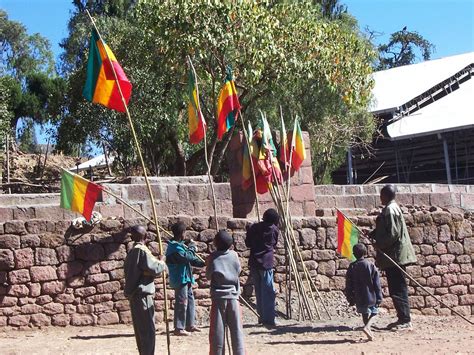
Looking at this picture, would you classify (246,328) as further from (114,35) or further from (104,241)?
(114,35)

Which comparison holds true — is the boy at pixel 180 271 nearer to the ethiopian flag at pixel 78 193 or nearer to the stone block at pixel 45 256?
the ethiopian flag at pixel 78 193

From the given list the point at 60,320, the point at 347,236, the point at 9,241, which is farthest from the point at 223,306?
the point at 9,241

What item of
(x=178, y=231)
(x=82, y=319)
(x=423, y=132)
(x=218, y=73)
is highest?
(x=218, y=73)

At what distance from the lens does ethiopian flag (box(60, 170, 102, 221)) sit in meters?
7.89

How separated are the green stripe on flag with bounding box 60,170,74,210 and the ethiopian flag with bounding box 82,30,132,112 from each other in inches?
39.6

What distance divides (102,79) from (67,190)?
1.39m

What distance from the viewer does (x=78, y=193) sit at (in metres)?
7.95

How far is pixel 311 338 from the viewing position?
777 centimetres

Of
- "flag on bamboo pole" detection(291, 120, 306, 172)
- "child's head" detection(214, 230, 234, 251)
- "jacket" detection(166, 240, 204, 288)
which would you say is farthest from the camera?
"flag on bamboo pole" detection(291, 120, 306, 172)

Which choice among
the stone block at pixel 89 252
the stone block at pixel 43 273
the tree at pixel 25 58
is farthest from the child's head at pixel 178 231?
the tree at pixel 25 58

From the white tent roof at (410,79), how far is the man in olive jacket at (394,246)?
13.8 meters

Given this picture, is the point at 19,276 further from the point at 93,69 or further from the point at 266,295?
the point at 266,295

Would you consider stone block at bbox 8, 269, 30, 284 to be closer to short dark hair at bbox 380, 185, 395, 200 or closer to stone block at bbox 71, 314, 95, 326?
stone block at bbox 71, 314, 95, 326

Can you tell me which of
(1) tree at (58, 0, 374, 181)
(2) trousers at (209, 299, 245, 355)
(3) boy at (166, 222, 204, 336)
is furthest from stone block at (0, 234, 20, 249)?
(1) tree at (58, 0, 374, 181)
